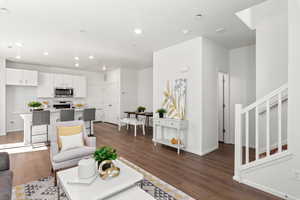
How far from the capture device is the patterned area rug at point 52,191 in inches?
81.1

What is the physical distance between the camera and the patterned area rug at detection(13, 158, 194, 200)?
6.76ft

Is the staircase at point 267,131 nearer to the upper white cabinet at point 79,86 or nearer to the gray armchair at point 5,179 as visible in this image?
the gray armchair at point 5,179

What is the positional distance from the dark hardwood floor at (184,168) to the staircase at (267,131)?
0.33 metres

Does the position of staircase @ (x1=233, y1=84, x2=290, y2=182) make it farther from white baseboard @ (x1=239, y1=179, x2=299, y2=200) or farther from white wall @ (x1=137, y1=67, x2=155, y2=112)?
white wall @ (x1=137, y1=67, x2=155, y2=112)

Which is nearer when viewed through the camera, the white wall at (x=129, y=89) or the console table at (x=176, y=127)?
the console table at (x=176, y=127)

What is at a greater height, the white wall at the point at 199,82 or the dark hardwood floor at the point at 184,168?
the white wall at the point at 199,82

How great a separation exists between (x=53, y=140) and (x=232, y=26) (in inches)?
157

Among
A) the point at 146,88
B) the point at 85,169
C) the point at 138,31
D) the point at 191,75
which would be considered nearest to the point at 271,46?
the point at 191,75

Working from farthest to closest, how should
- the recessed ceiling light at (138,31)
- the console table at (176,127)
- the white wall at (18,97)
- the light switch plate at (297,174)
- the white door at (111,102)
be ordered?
1. the white door at (111,102)
2. the white wall at (18,97)
3. the console table at (176,127)
4. the recessed ceiling light at (138,31)
5. the light switch plate at (297,174)

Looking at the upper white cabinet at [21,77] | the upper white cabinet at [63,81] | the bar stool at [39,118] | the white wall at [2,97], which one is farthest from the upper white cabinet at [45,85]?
the bar stool at [39,118]

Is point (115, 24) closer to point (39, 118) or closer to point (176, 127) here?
point (176, 127)

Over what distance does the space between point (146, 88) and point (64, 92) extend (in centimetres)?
378

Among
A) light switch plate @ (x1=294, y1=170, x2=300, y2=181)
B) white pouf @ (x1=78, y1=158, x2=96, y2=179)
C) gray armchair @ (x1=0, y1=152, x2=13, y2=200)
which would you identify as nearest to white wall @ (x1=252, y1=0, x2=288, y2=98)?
light switch plate @ (x1=294, y1=170, x2=300, y2=181)

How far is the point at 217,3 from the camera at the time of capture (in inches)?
93.3
